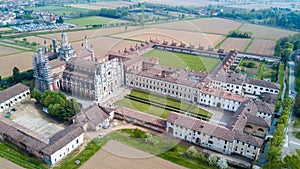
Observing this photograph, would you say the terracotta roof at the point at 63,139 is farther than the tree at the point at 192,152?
No

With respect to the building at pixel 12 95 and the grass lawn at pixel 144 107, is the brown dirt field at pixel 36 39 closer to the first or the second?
the building at pixel 12 95

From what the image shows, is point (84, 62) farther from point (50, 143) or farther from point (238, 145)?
point (238, 145)

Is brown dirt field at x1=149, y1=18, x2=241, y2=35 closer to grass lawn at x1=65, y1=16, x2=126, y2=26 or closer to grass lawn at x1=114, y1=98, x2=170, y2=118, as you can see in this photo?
grass lawn at x1=65, y1=16, x2=126, y2=26

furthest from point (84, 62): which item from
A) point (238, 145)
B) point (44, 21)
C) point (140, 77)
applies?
point (44, 21)

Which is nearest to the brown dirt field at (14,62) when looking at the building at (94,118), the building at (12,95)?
the building at (12,95)

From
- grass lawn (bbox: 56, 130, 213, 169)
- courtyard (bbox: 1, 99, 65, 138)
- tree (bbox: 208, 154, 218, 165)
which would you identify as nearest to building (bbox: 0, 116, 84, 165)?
grass lawn (bbox: 56, 130, 213, 169)

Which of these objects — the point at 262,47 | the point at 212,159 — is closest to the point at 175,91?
the point at 212,159
